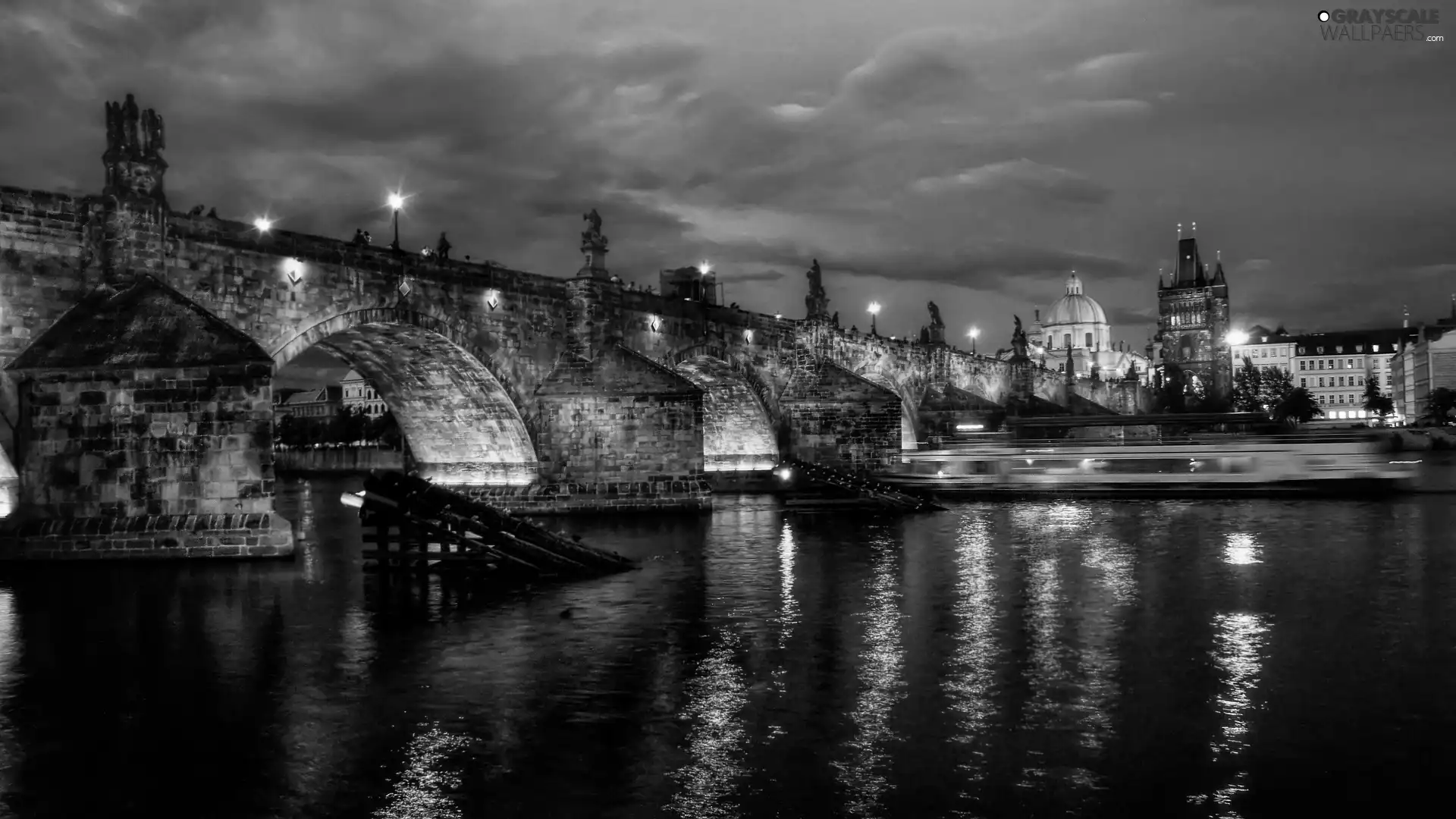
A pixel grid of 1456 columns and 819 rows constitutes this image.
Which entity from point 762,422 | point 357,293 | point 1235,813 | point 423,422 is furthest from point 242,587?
point 762,422

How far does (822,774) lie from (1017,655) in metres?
4.14

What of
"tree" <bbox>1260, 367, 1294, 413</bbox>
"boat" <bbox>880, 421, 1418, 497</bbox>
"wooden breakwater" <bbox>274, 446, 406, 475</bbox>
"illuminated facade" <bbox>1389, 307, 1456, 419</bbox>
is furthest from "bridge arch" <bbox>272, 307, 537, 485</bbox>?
"tree" <bbox>1260, 367, 1294, 413</bbox>

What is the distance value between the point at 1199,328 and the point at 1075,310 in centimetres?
3358

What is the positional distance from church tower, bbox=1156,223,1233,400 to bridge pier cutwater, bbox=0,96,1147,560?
113m

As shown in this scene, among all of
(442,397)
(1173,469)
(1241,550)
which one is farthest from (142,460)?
(1173,469)

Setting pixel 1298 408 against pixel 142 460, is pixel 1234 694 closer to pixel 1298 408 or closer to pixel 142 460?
pixel 142 460

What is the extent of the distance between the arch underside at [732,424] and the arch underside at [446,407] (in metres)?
10.1

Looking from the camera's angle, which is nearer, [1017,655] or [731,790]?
[731,790]

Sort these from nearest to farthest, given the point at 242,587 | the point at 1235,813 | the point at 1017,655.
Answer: the point at 1235,813, the point at 1017,655, the point at 242,587

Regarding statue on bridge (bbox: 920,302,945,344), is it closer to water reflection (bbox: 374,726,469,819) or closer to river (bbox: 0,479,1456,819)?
river (bbox: 0,479,1456,819)

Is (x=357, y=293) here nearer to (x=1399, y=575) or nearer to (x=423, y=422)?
(x=423, y=422)

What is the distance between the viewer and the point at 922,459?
38.0m

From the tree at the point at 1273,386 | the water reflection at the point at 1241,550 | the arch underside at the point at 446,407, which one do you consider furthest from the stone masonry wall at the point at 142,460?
the tree at the point at 1273,386

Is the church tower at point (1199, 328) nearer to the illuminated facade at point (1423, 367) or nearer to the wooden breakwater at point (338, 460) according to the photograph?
the illuminated facade at point (1423, 367)
